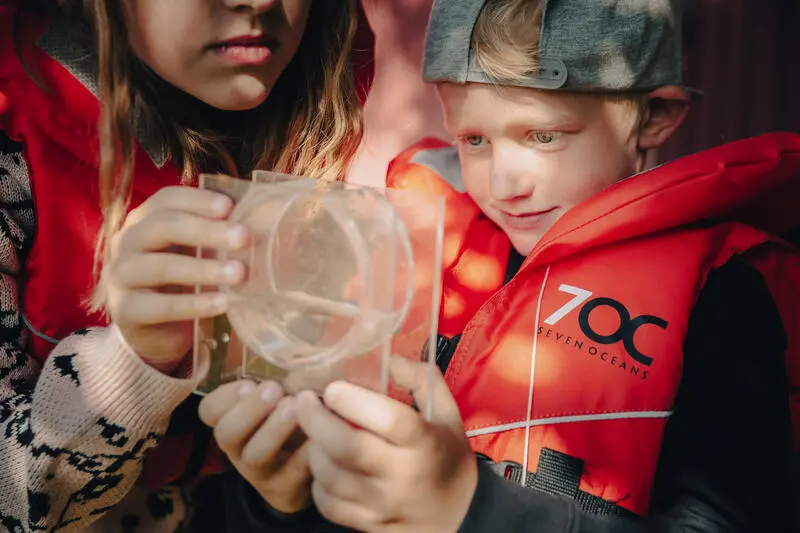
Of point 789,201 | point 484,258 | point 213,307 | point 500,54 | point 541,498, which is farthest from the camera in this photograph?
point 484,258

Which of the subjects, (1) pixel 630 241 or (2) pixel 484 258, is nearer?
(1) pixel 630 241

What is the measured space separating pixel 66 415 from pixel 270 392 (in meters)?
0.34

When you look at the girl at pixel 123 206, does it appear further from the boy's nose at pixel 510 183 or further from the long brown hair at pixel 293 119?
the boy's nose at pixel 510 183

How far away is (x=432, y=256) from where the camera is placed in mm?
837

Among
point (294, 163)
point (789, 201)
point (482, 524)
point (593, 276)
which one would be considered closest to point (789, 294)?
point (789, 201)

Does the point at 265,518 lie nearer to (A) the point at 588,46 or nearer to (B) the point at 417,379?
(B) the point at 417,379

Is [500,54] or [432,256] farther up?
[500,54]

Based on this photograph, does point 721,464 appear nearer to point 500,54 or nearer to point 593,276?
point 593,276

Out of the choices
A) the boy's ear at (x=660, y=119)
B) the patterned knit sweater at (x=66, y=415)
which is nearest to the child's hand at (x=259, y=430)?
the patterned knit sweater at (x=66, y=415)

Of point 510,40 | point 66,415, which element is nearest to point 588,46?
point 510,40

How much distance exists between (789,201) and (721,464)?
0.51 meters

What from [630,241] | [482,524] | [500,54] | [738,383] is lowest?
[482,524]

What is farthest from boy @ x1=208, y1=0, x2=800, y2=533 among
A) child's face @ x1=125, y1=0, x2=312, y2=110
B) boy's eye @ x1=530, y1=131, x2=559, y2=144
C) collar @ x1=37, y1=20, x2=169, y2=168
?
collar @ x1=37, y1=20, x2=169, y2=168

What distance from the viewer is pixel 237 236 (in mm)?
757
